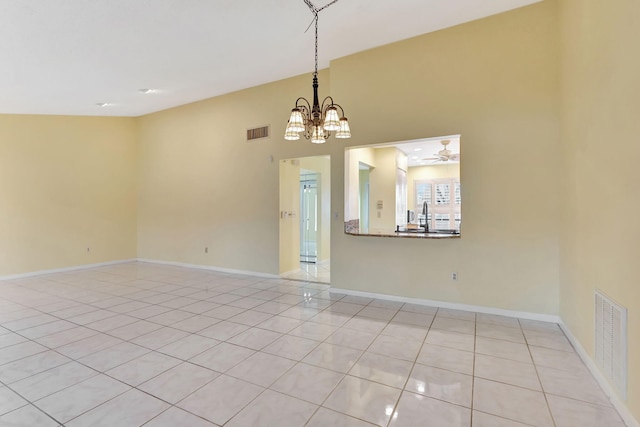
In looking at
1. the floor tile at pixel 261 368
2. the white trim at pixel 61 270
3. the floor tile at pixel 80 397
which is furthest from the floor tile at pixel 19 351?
the white trim at pixel 61 270

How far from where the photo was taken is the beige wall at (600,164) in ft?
5.96

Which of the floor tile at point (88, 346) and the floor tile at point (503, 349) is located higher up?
the floor tile at point (503, 349)

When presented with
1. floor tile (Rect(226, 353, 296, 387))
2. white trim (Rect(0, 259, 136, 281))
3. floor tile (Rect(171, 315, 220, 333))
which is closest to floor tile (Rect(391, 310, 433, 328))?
floor tile (Rect(226, 353, 296, 387))

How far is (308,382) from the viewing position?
7.54 ft

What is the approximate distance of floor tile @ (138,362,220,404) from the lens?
7.07 feet

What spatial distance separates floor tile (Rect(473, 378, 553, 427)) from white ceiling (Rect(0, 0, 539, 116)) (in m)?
3.74

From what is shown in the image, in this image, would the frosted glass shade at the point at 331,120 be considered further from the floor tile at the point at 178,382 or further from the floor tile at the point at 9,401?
the floor tile at the point at 9,401

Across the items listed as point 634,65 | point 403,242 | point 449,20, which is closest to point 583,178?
point 634,65

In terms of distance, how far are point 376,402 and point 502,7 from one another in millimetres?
4294

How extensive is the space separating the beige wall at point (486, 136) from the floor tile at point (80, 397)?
10.7 ft

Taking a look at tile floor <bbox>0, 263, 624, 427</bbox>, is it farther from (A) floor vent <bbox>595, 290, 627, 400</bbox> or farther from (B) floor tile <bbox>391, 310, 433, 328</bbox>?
(A) floor vent <bbox>595, 290, 627, 400</bbox>

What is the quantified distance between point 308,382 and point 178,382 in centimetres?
99

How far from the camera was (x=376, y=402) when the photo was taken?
2059 millimetres

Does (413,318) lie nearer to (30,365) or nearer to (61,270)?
(30,365)
